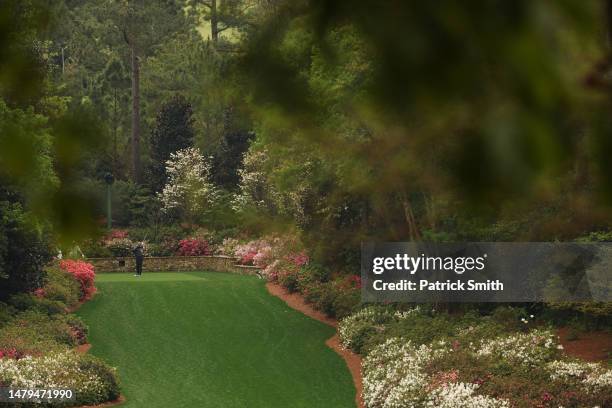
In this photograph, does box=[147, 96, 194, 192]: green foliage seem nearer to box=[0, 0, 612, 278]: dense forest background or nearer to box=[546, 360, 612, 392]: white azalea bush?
box=[546, 360, 612, 392]: white azalea bush

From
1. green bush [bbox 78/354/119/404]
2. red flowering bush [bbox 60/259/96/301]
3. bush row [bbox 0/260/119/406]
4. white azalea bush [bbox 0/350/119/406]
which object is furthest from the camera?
red flowering bush [bbox 60/259/96/301]

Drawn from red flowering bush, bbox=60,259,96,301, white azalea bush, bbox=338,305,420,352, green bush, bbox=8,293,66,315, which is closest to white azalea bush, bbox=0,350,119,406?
green bush, bbox=8,293,66,315

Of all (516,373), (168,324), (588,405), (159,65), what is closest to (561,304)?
(516,373)

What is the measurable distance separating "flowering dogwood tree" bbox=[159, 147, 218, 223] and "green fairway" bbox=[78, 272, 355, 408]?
29.4ft

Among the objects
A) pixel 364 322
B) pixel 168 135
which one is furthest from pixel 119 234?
pixel 364 322

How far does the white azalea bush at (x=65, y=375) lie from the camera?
18.2 meters

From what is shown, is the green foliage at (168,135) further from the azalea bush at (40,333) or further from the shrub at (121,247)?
the azalea bush at (40,333)

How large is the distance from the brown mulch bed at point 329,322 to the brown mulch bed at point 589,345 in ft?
13.7

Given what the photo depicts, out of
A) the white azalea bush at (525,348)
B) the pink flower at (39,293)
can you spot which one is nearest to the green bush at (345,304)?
the white azalea bush at (525,348)

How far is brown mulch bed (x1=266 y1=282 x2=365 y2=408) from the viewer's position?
68.8 feet

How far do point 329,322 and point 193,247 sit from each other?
44.7ft

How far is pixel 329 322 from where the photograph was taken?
89.4ft

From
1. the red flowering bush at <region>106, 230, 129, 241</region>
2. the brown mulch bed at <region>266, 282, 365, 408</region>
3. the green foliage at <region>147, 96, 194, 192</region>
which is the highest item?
the green foliage at <region>147, 96, 194, 192</region>

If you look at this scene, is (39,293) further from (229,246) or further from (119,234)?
(119,234)
